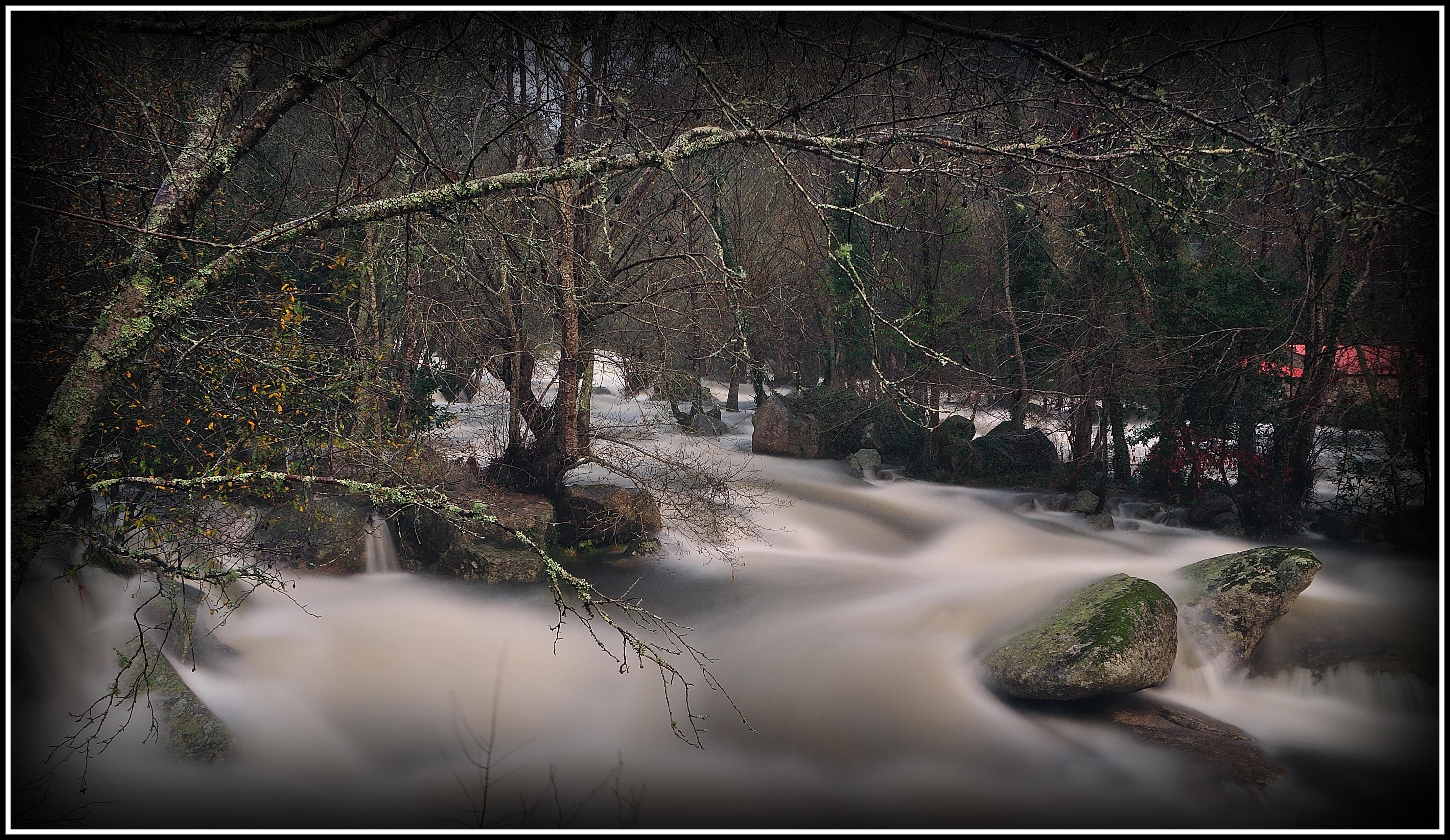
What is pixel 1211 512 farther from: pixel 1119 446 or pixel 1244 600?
pixel 1244 600

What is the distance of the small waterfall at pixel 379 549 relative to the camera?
8453 millimetres

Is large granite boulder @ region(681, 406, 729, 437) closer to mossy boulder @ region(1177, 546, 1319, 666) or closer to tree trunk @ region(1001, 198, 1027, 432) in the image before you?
tree trunk @ region(1001, 198, 1027, 432)

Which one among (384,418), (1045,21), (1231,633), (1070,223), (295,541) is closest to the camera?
(1045,21)

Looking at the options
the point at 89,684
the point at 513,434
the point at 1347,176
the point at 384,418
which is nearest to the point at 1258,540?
the point at 1347,176

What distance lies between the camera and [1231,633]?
6551mm

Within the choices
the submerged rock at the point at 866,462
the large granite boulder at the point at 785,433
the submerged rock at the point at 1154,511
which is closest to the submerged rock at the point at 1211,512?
the submerged rock at the point at 1154,511

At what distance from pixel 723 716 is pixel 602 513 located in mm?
3558

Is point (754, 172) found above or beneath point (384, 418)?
above

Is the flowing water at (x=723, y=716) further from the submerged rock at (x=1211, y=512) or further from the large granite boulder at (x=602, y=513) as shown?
the submerged rock at (x=1211, y=512)

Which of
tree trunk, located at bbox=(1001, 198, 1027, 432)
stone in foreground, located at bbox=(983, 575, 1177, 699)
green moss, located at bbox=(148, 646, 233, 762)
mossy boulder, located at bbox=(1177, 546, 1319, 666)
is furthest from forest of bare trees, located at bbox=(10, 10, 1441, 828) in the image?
stone in foreground, located at bbox=(983, 575, 1177, 699)

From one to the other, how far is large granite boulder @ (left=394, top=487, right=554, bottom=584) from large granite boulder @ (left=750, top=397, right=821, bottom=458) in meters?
5.73

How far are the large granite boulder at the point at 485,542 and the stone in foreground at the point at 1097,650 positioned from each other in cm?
468

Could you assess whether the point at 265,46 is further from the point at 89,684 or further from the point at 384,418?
the point at 384,418

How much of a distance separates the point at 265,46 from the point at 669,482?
6091 mm
